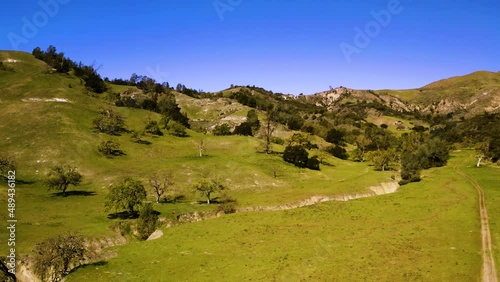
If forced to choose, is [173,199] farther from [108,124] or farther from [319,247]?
[108,124]

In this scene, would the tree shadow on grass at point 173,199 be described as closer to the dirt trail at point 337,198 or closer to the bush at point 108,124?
the dirt trail at point 337,198

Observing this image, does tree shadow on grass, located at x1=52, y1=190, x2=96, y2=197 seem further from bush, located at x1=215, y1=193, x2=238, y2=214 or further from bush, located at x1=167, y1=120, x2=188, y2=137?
bush, located at x1=167, y1=120, x2=188, y2=137

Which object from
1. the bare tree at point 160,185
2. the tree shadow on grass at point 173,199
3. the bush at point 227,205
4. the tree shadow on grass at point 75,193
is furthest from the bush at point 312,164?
the tree shadow on grass at point 75,193

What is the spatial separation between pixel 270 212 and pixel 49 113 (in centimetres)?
8983

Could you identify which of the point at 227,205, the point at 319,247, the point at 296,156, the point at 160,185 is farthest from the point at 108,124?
the point at 319,247

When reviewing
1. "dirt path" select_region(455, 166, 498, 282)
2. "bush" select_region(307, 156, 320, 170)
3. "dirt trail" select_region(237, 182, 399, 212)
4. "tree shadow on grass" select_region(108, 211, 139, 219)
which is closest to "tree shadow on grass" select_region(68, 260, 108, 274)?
"tree shadow on grass" select_region(108, 211, 139, 219)

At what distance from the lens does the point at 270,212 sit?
65.1m

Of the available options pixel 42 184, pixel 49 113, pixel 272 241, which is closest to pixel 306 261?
pixel 272 241

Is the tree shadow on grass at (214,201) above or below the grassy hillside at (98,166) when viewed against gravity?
below

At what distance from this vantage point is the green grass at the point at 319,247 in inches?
Result: 1464

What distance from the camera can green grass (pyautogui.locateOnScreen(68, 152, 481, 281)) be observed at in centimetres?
3719

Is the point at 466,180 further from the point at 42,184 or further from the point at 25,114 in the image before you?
the point at 25,114

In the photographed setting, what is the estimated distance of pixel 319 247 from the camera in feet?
149

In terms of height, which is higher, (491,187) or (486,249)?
(491,187)
